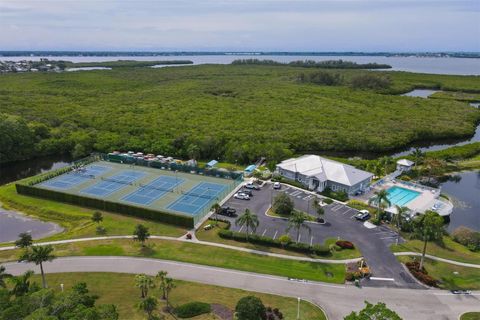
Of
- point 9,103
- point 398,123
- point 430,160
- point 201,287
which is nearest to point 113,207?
point 201,287

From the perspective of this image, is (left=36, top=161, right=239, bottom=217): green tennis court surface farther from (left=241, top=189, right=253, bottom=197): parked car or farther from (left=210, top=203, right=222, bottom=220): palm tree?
(left=241, top=189, right=253, bottom=197): parked car

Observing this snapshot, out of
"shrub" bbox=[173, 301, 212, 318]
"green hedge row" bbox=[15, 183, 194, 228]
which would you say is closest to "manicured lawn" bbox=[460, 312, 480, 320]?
"shrub" bbox=[173, 301, 212, 318]

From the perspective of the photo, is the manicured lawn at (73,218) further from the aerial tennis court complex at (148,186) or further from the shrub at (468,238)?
the shrub at (468,238)

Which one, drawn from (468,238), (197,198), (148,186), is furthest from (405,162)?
(148,186)

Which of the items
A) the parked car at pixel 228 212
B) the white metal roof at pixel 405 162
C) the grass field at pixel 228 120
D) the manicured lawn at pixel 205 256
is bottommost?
the manicured lawn at pixel 205 256

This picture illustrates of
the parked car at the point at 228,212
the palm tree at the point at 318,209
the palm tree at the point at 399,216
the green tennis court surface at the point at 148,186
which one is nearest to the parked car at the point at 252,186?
the green tennis court surface at the point at 148,186
